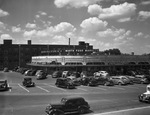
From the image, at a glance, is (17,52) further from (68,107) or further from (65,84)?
(68,107)

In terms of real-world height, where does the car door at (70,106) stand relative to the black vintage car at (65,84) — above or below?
below

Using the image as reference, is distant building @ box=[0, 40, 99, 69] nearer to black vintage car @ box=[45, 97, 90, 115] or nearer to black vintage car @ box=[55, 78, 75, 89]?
black vintage car @ box=[55, 78, 75, 89]

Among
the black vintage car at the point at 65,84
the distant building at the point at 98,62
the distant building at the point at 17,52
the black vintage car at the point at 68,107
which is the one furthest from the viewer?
the distant building at the point at 17,52

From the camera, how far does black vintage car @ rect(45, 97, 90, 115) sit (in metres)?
13.7

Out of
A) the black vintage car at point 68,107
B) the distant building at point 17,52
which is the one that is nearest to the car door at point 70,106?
the black vintage car at point 68,107

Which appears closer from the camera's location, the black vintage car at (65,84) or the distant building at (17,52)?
the black vintage car at (65,84)

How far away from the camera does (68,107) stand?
46.8 ft

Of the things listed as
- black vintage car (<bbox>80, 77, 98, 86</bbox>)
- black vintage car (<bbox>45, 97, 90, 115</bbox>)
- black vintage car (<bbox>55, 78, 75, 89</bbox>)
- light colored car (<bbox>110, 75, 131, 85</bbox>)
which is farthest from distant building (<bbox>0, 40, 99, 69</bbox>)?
black vintage car (<bbox>45, 97, 90, 115</bbox>)

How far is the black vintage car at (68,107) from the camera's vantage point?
13.7 metres

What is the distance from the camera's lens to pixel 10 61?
79.9 m

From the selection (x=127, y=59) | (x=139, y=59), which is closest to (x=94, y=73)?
(x=127, y=59)

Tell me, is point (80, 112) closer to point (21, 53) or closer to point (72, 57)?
point (72, 57)

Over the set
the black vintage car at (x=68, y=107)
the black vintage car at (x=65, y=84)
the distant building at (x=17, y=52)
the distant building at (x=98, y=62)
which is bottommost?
the black vintage car at (x=68, y=107)

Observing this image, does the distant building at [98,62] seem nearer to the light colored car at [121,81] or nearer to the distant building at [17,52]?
the light colored car at [121,81]
